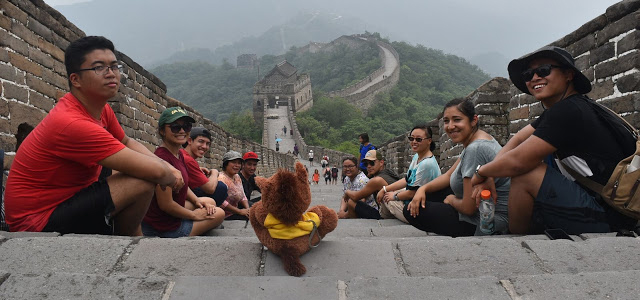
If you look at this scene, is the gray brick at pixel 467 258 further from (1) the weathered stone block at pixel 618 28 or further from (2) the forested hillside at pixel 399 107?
(2) the forested hillside at pixel 399 107

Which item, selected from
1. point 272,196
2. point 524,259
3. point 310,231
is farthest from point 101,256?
point 524,259

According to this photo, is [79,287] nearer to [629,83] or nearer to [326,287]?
[326,287]

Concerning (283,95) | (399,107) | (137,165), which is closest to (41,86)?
(137,165)

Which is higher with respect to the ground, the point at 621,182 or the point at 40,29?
the point at 40,29

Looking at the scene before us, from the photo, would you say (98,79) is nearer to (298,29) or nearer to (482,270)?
(482,270)

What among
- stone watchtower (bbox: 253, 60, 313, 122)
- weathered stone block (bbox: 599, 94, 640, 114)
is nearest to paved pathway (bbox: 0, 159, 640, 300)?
weathered stone block (bbox: 599, 94, 640, 114)

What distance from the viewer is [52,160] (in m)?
2.83

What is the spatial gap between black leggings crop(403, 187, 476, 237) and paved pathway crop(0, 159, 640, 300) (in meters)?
0.85

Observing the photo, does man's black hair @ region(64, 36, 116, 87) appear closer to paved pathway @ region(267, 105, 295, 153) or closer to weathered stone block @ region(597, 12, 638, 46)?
weathered stone block @ region(597, 12, 638, 46)

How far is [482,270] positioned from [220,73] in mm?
103765

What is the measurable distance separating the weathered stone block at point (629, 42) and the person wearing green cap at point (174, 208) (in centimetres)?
349

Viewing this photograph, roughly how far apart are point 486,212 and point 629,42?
168 cm

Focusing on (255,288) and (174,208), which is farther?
(174,208)

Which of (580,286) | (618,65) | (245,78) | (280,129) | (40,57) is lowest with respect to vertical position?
(580,286)
